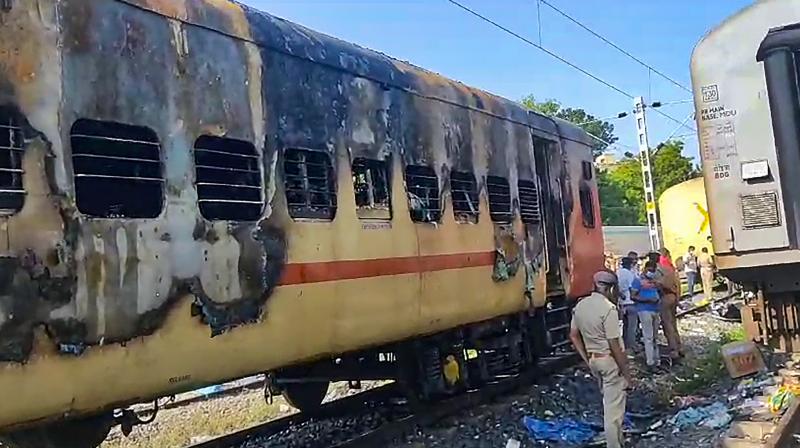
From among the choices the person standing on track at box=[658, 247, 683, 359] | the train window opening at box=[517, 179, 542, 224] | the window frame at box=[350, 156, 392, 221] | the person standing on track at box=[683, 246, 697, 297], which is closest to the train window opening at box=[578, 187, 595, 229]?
the person standing on track at box=[658, 247, 683, 359]

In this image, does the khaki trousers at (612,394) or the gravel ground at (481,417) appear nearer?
the khaki trousers at (612,394)

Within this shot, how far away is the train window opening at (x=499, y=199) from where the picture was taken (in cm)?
927

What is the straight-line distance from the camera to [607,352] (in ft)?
22.1

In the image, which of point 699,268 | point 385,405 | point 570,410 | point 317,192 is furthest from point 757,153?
point 699,268

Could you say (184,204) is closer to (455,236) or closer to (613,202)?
(455,236)

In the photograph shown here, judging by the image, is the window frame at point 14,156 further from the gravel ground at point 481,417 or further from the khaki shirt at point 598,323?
the gravel ground at point 481,417

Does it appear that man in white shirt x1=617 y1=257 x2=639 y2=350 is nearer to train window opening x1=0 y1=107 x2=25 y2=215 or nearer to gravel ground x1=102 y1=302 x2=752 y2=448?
gravel ground x1=102 y1=302 x2=752 y2=448

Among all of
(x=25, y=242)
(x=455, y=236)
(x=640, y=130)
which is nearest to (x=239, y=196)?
(x=25, y=242)

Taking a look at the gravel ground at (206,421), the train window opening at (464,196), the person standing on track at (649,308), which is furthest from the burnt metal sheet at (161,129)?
the person standing on track at (649,308)

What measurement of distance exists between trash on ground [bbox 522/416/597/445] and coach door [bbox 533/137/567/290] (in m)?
Result: 2.85

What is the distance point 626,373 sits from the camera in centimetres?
674

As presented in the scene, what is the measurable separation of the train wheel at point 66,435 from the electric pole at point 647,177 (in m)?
24.4

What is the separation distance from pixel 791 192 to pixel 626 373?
2245mm

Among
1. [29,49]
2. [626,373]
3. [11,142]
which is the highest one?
[29,49]
